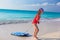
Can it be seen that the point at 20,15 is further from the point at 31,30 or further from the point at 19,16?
the point at 31,30

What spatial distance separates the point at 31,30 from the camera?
1.68 meters

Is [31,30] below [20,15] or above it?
below

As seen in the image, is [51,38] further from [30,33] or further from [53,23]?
[53,23]

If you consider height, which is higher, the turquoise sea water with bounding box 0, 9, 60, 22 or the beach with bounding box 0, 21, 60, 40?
the turquoise sea water with bounding box 0, 9, 60, 22

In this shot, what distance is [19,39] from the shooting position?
1474mm

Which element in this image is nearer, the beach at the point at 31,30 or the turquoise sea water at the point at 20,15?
the beach at the point at 31,30

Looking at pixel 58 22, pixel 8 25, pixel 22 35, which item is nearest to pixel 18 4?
pixel 8 25

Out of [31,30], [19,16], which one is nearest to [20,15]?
[19,16]

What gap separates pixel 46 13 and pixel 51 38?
305 millimetres

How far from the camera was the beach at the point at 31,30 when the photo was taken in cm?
152

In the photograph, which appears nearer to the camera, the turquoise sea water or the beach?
the beach

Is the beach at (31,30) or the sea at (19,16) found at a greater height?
the sea at (19,16)

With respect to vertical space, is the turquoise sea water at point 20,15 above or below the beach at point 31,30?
above

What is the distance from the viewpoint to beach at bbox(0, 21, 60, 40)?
152cm
